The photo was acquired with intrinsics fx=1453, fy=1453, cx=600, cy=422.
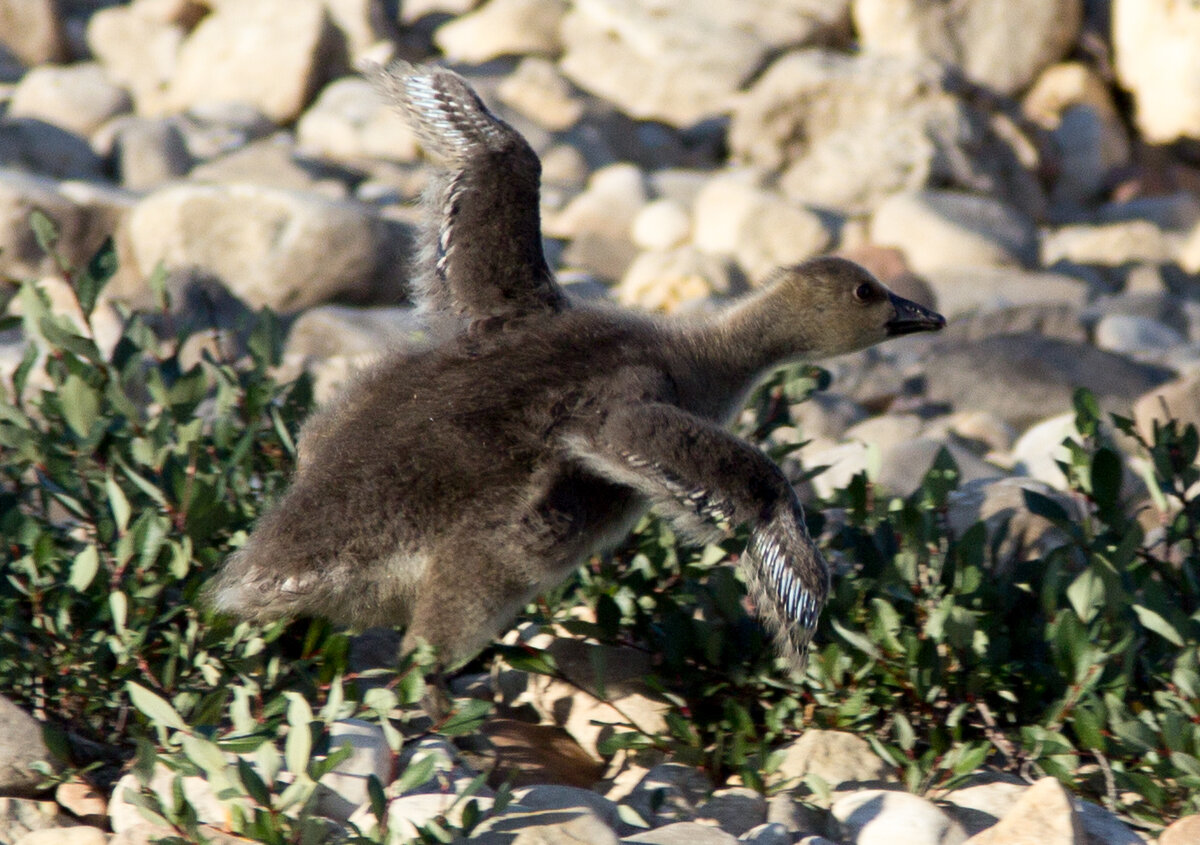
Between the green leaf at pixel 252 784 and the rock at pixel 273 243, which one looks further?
the rock at pixel 273 243

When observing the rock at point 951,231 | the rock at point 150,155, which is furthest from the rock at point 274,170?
the rock at point 951,231

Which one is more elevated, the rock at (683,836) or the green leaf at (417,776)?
the green leaf at (417,776)

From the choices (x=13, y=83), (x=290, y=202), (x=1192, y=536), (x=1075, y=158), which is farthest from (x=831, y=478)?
(x=13, y=83)

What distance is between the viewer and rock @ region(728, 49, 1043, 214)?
13289mm

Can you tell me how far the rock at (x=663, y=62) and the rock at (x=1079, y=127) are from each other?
3.04 metres

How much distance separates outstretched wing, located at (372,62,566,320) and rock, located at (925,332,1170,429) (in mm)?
4565

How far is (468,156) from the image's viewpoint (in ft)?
16.2

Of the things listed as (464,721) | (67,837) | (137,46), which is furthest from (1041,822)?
(137,46)

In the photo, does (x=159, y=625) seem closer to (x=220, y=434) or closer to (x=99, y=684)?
(x=99, y=684)

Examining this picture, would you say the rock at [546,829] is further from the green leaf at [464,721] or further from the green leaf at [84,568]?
the green leaf at [84,568]

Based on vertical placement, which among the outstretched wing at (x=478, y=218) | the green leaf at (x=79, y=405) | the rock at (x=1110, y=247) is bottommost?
the rock at (x=1110, y=247)

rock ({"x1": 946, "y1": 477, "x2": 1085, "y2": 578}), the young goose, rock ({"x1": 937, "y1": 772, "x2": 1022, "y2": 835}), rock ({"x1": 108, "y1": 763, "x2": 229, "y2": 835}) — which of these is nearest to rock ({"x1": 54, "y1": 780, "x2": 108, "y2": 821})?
rock ({"x1": 108, "y1": 763, "x2": 229, "y2": 835})

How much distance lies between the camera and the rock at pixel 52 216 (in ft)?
30.3

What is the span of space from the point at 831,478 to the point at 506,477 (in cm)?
291
